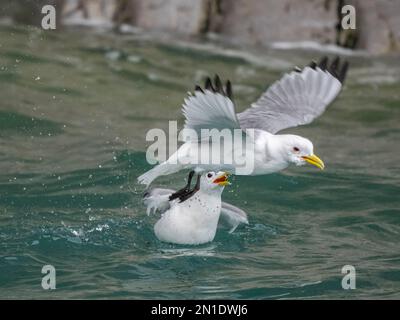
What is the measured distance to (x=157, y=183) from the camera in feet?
34.2

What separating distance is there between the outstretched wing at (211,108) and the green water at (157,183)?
1211 millimetres

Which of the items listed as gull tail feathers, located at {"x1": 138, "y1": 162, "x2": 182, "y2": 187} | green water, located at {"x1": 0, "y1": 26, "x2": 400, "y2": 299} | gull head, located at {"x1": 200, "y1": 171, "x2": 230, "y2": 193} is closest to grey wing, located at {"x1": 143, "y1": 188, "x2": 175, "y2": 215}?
green water, located at {"x1": 0, "y1": 26, "x2": 400, "y2": 299}

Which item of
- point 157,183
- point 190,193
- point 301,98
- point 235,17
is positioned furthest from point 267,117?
point 235,17

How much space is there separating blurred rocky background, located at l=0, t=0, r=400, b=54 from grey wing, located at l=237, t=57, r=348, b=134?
6.16 meters

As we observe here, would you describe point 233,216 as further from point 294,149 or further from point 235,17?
point 235,17

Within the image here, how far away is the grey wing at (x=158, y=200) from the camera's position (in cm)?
857

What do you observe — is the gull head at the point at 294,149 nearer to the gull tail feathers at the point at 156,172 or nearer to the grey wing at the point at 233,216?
the gull tail feathers at the point at 156,172

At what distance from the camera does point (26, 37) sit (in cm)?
1409

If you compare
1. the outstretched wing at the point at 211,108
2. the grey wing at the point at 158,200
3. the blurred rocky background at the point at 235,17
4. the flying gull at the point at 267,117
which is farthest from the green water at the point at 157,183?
the outstretched wing at the point at 211,108

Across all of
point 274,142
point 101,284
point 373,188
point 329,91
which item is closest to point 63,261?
point 101,284

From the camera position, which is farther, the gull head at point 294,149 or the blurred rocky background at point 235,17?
the blurred rocky background at point 235,17
